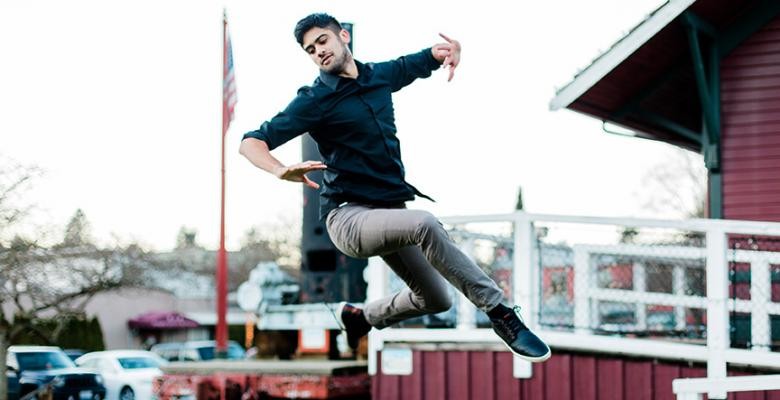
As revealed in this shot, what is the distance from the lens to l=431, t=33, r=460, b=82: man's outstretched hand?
15.7 feet

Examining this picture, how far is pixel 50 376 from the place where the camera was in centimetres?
2191

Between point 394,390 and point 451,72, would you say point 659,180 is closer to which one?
point 394,390

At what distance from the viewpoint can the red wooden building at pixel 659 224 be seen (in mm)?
9056

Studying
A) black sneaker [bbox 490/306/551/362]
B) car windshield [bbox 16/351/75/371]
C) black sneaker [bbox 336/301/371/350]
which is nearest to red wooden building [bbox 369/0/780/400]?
black sneaker [bbox 336/301/371/350]

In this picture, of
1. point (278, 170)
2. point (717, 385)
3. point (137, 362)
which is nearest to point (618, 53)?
point (717, 385)

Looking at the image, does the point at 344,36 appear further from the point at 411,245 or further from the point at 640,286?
the point at 640,286

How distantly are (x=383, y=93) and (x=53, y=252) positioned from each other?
18.2m

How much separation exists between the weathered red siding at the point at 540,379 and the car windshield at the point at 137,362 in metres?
15.4

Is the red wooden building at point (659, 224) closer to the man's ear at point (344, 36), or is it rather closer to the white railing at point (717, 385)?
the white railing at point (717, 385)

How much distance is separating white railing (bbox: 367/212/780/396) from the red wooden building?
0.02 m

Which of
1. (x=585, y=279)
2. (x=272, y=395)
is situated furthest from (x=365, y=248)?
(x=272, y=395)

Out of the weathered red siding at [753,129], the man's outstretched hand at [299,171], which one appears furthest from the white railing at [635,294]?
the man's outstretched hand at [299,171]

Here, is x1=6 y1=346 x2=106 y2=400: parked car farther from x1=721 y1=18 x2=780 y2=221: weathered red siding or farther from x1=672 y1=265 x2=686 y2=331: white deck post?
x1=721 y1=18 x2=780 y2=221: weathered red siding

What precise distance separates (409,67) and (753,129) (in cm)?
805
